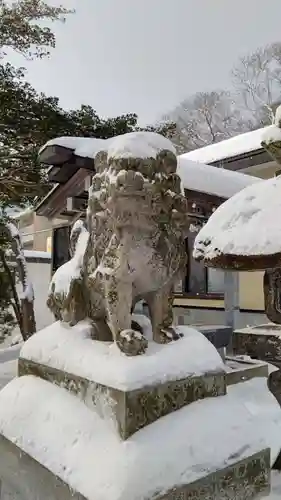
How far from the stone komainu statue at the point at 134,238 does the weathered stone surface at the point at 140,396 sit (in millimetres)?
190

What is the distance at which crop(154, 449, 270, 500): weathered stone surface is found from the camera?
1630mm

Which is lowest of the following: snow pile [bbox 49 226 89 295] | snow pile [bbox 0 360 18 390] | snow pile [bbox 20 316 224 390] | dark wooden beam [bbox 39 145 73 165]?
snow pile [bbox 0 360 18 390]

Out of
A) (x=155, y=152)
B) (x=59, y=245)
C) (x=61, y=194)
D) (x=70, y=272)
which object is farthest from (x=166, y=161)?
(x=59, y=245)

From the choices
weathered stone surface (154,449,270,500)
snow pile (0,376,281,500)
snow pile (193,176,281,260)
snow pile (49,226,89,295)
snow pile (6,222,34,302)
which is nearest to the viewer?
snow pile (0,376,281,500)

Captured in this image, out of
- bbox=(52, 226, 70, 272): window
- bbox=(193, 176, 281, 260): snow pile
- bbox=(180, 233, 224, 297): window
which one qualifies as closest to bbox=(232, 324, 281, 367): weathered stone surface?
bbox=(193, 176, 281, 260): snow pile

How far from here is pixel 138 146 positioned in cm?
191

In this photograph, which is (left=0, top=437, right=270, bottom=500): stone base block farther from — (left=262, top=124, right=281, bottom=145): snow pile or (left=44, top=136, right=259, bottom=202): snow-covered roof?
(left=262, top=124, right=281, bottom=145): snow pile

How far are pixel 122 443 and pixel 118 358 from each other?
336 mm

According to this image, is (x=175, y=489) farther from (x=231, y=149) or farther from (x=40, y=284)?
(x=40, y=284)

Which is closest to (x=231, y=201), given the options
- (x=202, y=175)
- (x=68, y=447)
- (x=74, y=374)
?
(x=74, y=374)

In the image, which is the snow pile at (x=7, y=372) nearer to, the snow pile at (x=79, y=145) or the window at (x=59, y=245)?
the window at (x=59, y=245)

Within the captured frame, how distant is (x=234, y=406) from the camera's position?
6.46 ft

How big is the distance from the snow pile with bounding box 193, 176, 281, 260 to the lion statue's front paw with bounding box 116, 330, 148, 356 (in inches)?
35.4

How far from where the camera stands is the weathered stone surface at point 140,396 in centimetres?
A: 164
